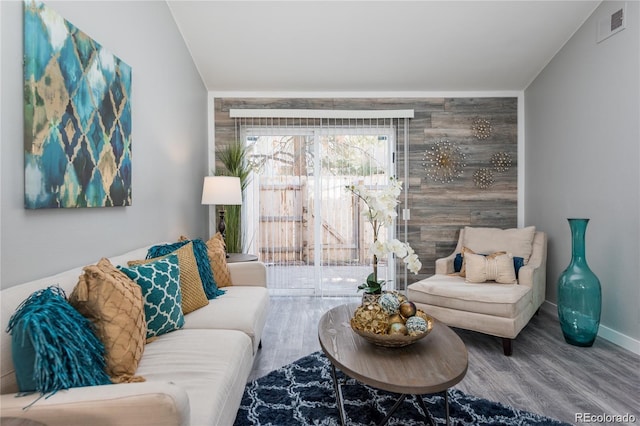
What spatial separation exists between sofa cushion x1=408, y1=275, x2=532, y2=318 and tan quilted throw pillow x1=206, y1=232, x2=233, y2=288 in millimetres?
1543

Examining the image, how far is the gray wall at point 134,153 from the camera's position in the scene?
1.46 m

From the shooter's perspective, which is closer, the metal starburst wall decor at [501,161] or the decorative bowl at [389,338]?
the decorative bowl at [389,338]

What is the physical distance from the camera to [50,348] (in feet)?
3.43

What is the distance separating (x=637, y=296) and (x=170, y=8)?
4.26 metres

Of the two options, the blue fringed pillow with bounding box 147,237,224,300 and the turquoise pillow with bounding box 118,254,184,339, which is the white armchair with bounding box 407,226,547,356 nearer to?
the blue fringed pillow with bounding box 147,237,224,300

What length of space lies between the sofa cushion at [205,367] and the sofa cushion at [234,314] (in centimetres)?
11

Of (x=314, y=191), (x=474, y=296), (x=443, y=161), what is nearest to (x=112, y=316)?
(x=474, y=296)

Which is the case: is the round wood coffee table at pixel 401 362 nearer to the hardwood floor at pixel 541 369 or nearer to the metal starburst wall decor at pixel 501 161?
the hardwood floor at pixel 541 369

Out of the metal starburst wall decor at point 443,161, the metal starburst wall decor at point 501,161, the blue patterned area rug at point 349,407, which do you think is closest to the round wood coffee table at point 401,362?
the blue patterned area rug at point 349,407

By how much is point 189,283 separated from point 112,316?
30.8 inches

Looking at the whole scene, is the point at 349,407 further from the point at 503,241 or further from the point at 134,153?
the point at 503,241

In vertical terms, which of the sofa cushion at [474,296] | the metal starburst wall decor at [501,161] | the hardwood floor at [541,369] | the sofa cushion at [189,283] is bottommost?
the hardwood floor at [541,369]

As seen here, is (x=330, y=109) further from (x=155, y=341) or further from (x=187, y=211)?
(x=155, y=341)

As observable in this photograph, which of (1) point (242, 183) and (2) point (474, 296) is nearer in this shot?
(2) point (474, 296)
